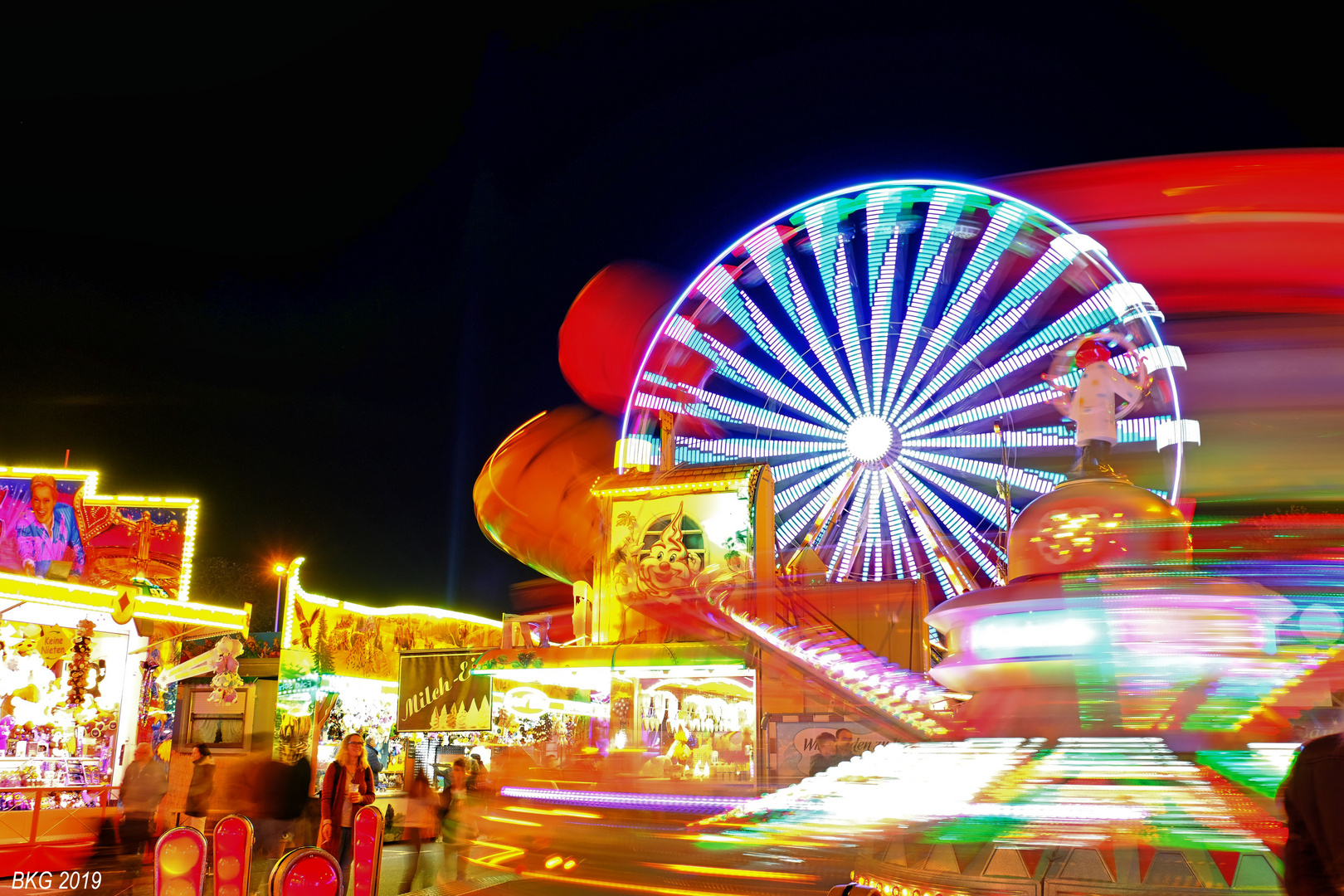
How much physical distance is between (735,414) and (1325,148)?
1158cm

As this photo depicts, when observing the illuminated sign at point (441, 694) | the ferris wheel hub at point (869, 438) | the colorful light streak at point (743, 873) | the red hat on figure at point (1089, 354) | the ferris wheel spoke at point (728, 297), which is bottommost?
the colorful light streak at point (743, 873)

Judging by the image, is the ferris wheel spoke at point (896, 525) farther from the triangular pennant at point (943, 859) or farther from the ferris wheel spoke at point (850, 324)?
the triangular pennant at point (943, 859)

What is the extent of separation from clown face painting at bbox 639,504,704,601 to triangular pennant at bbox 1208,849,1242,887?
15678 millimetres

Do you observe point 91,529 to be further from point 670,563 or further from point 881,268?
point 881,268

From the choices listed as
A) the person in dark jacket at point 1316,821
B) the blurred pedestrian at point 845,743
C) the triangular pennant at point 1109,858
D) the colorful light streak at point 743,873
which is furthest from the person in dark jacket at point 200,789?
the blurred pedestrian at point 845,743

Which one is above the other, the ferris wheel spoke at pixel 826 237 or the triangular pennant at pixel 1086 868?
the ferris wheel spoke at pixel 826 237

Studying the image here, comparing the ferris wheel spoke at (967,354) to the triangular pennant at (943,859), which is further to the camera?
the ferris wheel spoke at (967,354)

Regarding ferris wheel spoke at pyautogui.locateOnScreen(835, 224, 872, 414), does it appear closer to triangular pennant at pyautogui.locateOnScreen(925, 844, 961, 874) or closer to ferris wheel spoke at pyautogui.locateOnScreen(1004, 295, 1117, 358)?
ferris wheel spoke at pyautogui.locateOnScreen(1004, 295, 1117, 358)

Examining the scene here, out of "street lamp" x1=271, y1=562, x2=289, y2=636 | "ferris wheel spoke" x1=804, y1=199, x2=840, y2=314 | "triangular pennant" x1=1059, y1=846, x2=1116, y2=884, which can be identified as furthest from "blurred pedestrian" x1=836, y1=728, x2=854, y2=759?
"street lamp" x1=271, y1=562, x2=289, y2=636

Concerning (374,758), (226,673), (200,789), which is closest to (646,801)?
(200,789)

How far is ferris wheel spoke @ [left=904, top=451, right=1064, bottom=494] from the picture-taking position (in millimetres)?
19062

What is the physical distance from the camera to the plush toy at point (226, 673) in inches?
923

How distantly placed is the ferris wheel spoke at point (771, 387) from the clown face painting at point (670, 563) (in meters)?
3.26

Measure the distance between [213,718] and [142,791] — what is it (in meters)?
13.7
